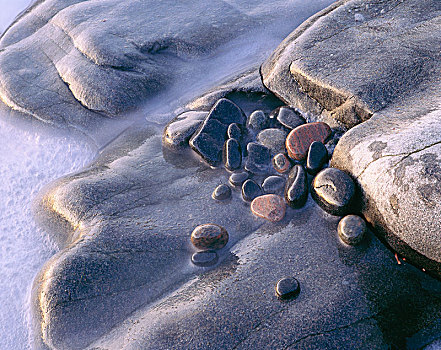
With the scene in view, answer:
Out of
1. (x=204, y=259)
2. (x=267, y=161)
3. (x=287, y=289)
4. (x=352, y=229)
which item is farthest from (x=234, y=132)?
(x=287, y=289)

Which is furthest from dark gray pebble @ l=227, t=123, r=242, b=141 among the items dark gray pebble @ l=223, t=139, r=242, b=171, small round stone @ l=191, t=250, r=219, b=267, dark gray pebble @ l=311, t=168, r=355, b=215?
small round stone @ l=191, t=250, r=219, b=267

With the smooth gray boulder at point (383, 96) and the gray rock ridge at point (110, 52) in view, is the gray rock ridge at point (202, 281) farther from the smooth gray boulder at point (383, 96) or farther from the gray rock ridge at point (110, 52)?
the gray rock ridge at point (110, 52)

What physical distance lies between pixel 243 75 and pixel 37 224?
267cm

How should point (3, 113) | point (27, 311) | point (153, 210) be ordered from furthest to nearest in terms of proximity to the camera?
point (3, 113) → point (153, 210) → point (27, 311)

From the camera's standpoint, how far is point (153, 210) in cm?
297

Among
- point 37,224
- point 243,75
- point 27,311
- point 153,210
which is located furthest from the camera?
point 243,75

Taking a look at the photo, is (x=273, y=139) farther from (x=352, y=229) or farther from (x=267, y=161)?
(x=352, y=229)

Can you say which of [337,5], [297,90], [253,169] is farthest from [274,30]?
[253,169]

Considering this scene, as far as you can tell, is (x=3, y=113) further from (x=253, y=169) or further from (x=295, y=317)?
(x=295, y=317)

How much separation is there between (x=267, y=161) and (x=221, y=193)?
525mm

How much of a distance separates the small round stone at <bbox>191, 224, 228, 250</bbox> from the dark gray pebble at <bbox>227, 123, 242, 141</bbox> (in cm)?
101

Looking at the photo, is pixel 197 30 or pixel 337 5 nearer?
pixel 337 5

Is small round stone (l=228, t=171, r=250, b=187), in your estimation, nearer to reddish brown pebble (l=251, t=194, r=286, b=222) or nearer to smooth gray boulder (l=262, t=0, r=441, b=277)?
reddish brown pebble (l=251, t=194, r=286, b=222)

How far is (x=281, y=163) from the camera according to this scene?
3088 millimetres
